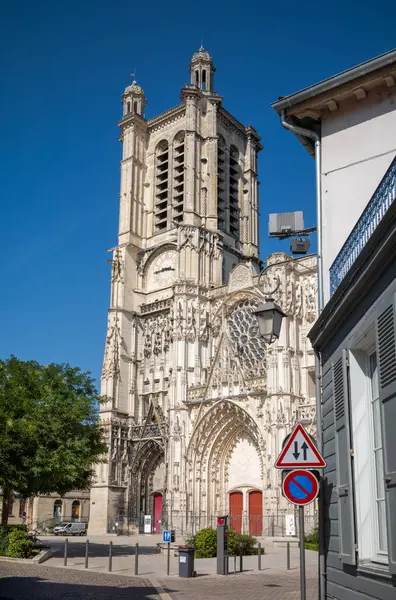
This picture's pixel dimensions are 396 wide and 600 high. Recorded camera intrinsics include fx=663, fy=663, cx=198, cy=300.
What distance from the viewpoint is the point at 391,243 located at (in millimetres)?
6402

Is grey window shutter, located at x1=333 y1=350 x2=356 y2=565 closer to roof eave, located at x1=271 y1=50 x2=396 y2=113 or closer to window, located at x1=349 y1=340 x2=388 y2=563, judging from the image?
window, located at x1=349 y1=340 x2=388 y2=563

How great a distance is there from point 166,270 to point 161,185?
7858mm

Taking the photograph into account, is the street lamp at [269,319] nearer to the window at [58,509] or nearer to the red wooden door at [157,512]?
the red wooden door at [157,512]

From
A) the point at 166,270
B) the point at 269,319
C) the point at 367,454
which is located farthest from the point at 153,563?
the point at 166,270

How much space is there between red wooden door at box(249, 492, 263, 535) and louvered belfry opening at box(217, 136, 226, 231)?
61.9 feet

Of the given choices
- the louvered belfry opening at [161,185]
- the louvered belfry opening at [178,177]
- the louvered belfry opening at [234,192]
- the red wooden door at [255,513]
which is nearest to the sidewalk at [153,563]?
the red wooden door at [255,513]

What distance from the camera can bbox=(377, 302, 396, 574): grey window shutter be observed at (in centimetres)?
607

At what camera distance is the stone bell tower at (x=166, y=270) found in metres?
39.9

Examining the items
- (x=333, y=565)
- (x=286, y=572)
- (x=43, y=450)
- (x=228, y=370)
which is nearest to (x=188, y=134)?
(x=228, y=370)

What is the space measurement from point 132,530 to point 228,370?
38.2 ft

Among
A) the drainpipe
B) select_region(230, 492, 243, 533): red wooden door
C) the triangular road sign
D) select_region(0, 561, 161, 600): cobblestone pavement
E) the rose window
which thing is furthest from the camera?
the rose window

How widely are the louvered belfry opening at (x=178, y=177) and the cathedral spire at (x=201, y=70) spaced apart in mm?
5422

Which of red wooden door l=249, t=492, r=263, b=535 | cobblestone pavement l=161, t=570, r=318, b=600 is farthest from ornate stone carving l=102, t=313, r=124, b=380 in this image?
cobblestone pavement l=161, t=570, r=318, b=600

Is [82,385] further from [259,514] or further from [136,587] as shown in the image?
[259,514]
